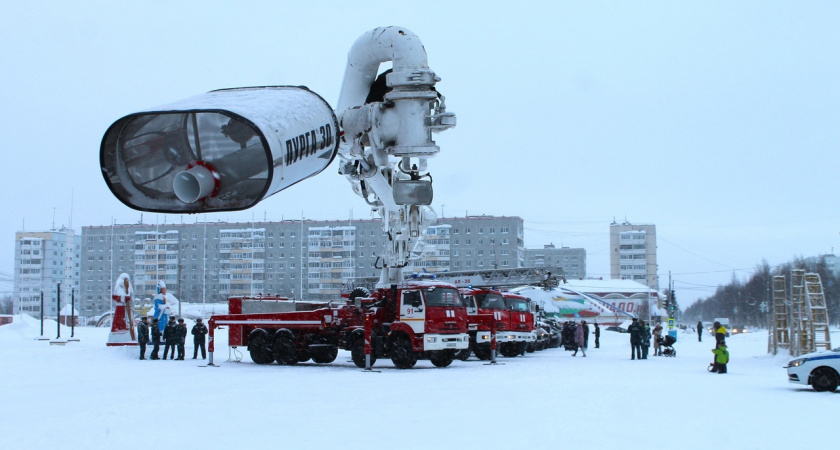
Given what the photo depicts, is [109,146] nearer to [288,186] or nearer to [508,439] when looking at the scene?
[288,186]

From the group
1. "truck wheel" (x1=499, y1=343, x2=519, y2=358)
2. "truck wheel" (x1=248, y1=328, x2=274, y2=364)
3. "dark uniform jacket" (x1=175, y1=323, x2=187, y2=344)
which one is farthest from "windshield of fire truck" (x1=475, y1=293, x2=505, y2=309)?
"dark uniform jacket" (x1=175, y1=323, x2=187, y2=344)

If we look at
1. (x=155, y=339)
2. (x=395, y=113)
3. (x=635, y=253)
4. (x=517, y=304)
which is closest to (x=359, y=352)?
(x=155, y=339)

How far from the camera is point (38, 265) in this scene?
12475 centimetres

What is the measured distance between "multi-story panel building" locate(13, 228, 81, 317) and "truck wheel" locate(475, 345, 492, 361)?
103 metres

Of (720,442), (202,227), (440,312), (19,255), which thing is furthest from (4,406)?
(19,255)

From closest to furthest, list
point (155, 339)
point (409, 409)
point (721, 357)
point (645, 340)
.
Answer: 1. point (409, 409)
2. point (721, 357)
3. point (155, 339)
4. point (645, 340)

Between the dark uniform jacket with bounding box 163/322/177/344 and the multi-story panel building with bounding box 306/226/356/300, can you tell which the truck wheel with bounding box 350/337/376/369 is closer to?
the dark uniform jacket with bounding box 163/322/177/344

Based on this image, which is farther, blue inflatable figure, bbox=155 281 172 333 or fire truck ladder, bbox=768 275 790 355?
blue inflatable figure, bbox=155 281 172 333

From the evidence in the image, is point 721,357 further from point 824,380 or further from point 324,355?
point 324,355

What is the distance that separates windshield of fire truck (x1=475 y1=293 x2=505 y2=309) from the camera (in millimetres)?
27344

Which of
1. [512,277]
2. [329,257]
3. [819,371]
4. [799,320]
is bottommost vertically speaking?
[819,371]

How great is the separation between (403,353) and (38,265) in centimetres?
11704

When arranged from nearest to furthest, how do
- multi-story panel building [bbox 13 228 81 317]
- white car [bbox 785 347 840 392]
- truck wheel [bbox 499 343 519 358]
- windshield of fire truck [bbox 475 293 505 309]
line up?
white car [bbox 785 347 840 392]
windshield of fire truck [bbox 475 293 505 309]
truck wheel [bbox 499 343 519 358]
multi-story panel building [bbox 13 228 81 317]

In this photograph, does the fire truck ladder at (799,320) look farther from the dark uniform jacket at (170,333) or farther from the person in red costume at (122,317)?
the person in red costume at (122,317)
